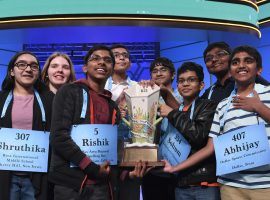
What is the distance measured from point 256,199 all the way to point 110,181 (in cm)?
82

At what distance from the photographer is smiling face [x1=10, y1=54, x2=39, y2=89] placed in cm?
251

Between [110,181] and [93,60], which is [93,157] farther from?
[93,60]

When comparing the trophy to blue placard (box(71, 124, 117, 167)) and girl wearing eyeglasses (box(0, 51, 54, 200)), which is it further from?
girl wearing eyeglasses (box(0, 51, 54, 200))

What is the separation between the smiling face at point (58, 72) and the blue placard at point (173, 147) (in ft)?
2.94

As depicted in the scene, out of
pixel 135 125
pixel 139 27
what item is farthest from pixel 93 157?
pixel 139 27

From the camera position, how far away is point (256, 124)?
219 cm

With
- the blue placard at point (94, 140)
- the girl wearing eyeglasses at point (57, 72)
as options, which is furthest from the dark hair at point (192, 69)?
the girl wearing eyeglasses at point (57, 72)

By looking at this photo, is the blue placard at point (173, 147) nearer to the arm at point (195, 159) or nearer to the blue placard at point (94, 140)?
the arm at point (195, 159)

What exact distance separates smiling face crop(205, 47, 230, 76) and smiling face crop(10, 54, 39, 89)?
4.43 feet

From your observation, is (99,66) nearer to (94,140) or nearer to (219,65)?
(94,140)

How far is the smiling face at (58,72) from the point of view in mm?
2953

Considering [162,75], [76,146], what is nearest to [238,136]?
[76,146]

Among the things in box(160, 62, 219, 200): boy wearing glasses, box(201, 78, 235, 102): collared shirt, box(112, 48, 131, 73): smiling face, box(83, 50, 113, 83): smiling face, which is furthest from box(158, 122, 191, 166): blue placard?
box(112, 48, 131, 73): smiling face

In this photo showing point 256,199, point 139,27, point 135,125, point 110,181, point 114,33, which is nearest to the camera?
point 256,199
